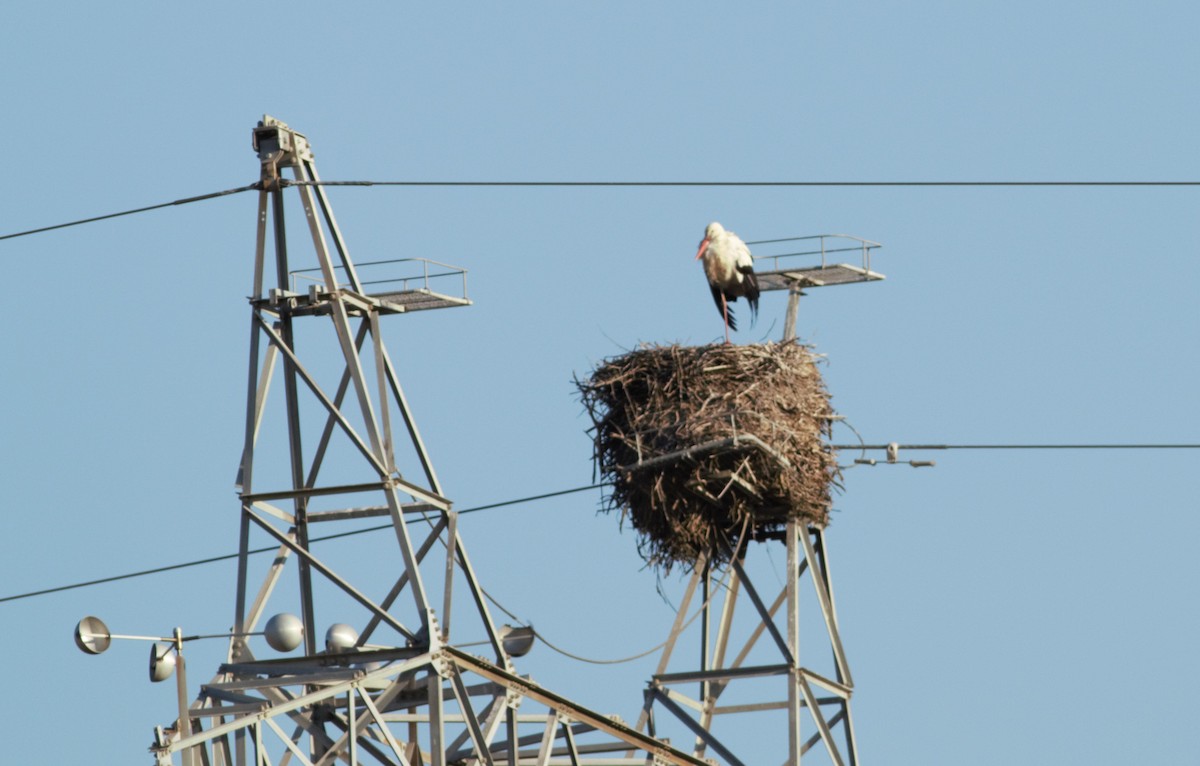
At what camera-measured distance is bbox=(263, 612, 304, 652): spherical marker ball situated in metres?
21.9

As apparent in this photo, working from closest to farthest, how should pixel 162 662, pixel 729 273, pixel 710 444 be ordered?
pixel 162 662 < pixel 710 444 < pixel 729 273

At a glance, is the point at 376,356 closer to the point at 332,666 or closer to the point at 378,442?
the point at 378,442

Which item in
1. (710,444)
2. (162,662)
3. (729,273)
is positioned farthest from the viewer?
(729,273)

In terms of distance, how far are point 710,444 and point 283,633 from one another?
5.19 meters

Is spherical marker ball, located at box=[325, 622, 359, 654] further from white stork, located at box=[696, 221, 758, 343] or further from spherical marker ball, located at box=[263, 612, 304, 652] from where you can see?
white stork, located at box=[696, 221, 758, 343]

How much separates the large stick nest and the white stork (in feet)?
9.06

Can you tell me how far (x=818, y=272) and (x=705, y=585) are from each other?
11.2ft

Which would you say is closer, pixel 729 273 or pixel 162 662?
pixel 162 662

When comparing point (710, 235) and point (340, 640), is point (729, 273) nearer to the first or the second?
point (710, 235)

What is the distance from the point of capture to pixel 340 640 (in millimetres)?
22328

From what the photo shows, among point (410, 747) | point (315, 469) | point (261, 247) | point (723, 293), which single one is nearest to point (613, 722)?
point (410, 747)

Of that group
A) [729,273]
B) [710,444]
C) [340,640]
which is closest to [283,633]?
[340,640]

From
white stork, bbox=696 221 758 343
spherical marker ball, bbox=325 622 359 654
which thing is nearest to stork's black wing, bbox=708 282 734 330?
white stork, bbox=696 221 758 343

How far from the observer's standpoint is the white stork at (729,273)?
1171 inches
